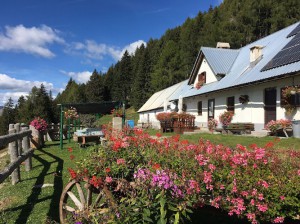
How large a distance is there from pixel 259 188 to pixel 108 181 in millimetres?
1789

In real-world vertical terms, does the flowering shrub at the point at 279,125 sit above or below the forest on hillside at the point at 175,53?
below

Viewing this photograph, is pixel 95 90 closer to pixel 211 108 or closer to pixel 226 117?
pixel 211 108

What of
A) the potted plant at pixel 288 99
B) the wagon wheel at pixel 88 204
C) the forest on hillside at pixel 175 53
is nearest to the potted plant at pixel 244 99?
the potted plant at pixel 288 99

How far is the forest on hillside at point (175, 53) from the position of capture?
41.3m

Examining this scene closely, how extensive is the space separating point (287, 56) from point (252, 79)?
80.0 inches

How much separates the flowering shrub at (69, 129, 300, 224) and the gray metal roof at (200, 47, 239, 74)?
18630 mm

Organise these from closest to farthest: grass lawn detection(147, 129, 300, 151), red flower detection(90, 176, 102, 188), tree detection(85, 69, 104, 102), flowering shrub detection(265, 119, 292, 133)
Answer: red flower detection(90, 176, 102, 188), grass lawn detection(147, 129, 300, 151), flowering shrub detection(265, 119, 292, 133), tree detection(85, 69, 104, 102)

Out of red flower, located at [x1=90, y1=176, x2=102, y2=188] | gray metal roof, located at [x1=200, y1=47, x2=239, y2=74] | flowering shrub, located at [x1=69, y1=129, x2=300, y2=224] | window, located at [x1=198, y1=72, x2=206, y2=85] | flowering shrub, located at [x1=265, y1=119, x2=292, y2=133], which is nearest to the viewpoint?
flowering shrub, located at [x1=69, y1=129, x2=300, y2=224]

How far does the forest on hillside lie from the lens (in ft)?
135

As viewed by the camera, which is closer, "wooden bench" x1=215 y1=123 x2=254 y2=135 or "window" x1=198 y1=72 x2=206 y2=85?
"wooden bench" x1=215 y1=123 x2=254 y2=135

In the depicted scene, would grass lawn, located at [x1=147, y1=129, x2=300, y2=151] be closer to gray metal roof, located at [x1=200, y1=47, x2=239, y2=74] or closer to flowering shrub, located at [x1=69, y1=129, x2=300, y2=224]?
flowering shrub, located at [x1=69, y1=129, x2=300, y2=224]

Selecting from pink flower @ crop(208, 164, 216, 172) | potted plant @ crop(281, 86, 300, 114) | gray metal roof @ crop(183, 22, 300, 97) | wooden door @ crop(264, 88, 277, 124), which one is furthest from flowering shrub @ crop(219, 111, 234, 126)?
pink flower @ crop(208, 164, 216, 172)

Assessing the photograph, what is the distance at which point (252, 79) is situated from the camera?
624 inches

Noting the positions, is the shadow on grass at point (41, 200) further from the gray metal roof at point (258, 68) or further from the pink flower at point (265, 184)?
the gray metal roof at point (258, 68)
